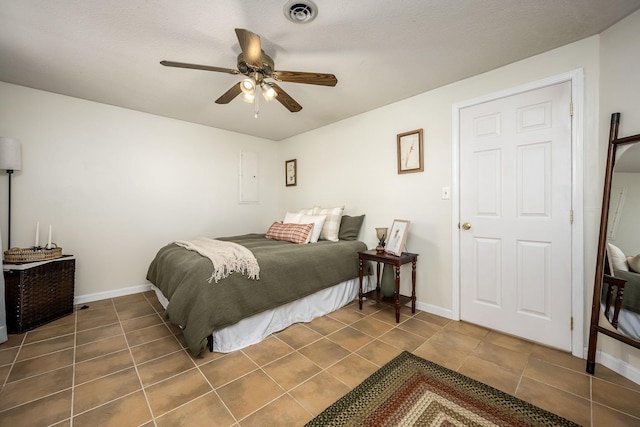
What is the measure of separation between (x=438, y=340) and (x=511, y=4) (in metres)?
2.44

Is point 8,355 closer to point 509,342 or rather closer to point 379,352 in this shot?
point 379,352

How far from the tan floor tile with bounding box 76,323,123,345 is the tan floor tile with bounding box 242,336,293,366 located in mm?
1263

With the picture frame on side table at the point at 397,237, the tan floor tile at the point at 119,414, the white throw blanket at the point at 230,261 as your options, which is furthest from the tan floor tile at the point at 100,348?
the picture frame on side table at the point at 397,237

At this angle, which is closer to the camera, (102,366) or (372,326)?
(102,366)

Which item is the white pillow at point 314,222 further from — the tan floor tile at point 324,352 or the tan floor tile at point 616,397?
the tan floor tile at point 616,397

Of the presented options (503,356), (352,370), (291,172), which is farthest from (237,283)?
(291,172)

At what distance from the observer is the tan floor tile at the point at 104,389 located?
1.45 m

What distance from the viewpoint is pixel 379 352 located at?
1.98m

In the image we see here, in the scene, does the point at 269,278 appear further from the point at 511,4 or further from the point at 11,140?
the point at 11,140

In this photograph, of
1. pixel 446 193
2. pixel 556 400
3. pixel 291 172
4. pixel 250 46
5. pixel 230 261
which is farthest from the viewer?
pixel 291 172

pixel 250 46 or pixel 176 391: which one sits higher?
pixel 250 46

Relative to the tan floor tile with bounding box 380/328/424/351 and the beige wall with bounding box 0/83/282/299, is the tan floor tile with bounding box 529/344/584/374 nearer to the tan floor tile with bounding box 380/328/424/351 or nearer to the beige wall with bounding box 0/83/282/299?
the tan floor tile with bounding box 380/328/424/351

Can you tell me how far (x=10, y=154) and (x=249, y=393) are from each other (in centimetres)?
317

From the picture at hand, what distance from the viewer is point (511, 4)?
61.8 inches
